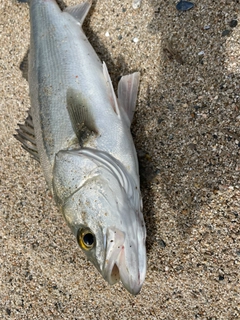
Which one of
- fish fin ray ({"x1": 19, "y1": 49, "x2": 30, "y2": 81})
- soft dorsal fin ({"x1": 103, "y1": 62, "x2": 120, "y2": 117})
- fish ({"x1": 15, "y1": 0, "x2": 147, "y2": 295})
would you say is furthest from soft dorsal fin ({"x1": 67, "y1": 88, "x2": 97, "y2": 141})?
fish fin ray ({"x1": 19, "y1": 49, "x2": 30, "y2": 81})

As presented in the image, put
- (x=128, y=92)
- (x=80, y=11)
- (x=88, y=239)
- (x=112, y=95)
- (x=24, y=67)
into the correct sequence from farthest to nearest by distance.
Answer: (x=24, y=67) → (x=80, y=11) → (x=128, y=92) → (x=112, y=95) → (x=88, y=239)

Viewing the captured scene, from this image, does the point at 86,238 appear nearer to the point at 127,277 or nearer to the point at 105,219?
the point at 105,219

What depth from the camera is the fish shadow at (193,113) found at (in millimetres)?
2363

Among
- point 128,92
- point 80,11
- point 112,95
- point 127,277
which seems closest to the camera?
point 127,277

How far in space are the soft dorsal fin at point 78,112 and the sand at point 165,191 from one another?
1.59 ft

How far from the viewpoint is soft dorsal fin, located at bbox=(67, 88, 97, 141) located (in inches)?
101

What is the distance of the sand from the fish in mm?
243

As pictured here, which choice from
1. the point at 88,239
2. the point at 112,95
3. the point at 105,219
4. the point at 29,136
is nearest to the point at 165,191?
the point at 105,219

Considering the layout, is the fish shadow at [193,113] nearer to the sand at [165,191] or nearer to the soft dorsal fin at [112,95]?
the sand at [165,191]

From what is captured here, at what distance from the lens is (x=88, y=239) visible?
2236 millimetres

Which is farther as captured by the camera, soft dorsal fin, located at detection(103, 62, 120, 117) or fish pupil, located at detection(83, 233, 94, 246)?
soft dorsal fin, located at detection(103, 62, 120, 117)

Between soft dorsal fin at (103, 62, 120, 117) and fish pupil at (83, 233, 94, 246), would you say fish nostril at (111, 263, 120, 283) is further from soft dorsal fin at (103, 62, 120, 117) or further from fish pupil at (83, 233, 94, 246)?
soft dorsal fin at (103, 62, 120, 117)

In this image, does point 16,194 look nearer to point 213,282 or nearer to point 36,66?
point 36,66

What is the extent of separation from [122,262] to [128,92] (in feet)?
4.76
